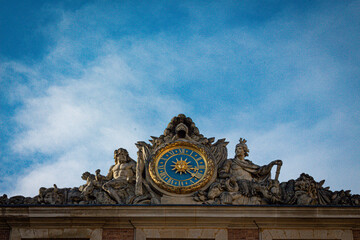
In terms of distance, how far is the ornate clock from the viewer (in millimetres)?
20625

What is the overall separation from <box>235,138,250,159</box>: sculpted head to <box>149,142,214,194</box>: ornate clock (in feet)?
3.40

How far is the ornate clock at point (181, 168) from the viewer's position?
67.7ft

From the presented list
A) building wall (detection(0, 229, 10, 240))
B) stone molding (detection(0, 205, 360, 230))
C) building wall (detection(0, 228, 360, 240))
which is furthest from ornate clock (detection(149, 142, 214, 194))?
building wall (detection(0, 229, 10, 240))

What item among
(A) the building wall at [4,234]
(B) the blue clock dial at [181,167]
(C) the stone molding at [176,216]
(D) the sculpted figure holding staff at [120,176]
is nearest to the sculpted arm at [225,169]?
(B) the blue clock dial at [181,167]

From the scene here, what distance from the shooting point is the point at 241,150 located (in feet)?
71.2

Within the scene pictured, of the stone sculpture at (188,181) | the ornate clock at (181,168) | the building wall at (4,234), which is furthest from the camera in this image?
the ornate clock at (181,168)

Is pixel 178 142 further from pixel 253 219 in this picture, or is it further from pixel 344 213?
pixel 344 213

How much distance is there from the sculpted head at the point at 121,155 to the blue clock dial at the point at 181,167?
995 mm

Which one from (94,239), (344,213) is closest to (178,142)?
(94,239)

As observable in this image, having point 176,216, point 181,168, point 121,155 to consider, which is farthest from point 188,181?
point 121,155

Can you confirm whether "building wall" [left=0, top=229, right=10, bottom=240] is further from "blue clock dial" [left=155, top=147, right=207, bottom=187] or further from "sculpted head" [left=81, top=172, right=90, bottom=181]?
"blue clock dial" [left=155, top=147, right=207, bottom=187]

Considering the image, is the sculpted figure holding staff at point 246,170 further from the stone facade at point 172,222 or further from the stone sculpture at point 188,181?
the stone facade at point 172,222

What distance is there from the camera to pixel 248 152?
2186 cm

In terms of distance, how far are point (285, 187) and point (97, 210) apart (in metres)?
5.29
